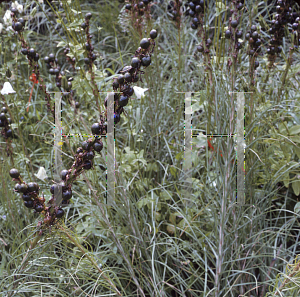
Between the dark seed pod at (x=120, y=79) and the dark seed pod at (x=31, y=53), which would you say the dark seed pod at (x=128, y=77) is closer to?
the dark seed pod at (x=120, y=79)

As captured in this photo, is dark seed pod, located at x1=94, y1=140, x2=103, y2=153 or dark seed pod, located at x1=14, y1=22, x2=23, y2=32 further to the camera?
dark seed pod, located at x1=14, y1=22, x2=23, y2=32

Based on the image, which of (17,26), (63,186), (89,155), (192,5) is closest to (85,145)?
(89,155)

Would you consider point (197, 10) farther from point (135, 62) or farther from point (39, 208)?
point (39, 208)

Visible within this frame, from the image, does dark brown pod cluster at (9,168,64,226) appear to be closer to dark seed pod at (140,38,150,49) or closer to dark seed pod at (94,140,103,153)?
dark seed pod at (94,140,103,153)

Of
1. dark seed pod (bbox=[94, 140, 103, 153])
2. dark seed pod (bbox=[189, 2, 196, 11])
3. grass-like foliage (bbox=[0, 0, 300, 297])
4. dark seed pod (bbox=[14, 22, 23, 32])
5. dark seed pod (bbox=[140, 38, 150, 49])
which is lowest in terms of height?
grass-like foliage (bbox=[0, 0, 300, 297])

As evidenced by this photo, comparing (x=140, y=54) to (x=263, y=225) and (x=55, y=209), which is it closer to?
(x=55, y=209)

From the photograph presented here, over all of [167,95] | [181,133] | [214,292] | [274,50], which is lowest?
[214,292]

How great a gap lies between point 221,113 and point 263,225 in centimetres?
69

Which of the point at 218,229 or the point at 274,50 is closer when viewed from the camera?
the point at 218,229

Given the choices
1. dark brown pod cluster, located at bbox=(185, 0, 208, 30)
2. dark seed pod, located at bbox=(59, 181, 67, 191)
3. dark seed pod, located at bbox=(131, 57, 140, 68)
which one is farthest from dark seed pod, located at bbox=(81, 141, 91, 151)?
dark brown pod cluster, located at bbox=(185, 0, 208, 30)

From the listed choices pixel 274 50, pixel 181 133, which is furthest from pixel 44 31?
pixel 274 50

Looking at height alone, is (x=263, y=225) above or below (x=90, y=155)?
below

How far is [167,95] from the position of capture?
2211 mm

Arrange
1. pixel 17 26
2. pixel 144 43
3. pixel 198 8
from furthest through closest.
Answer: pixel 198 8
pixel 17 26
pixel 144 43
